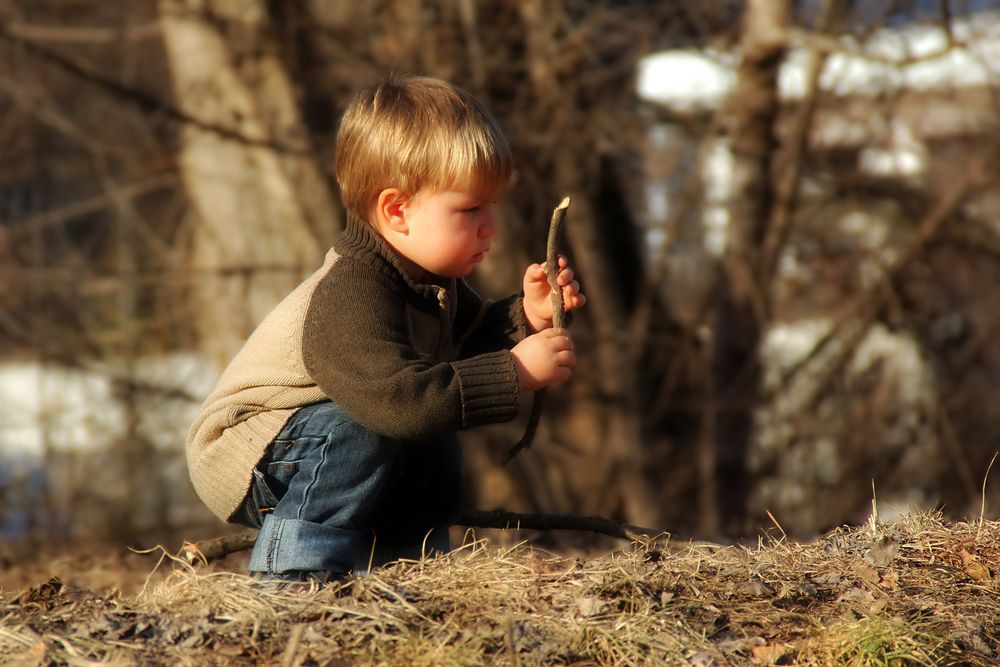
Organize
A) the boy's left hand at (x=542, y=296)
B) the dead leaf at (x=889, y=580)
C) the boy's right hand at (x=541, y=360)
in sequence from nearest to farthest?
the dead leaf at (x=889, y=580), the boy's right hand at (x=541, y=360), the boy's left hand at (x=542, y=296)

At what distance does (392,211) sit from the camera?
130 inches

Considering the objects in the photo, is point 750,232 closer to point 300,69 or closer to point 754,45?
point 754,45

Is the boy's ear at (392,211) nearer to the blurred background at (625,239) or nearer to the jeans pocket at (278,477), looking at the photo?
the jeans pocket at (278,477)

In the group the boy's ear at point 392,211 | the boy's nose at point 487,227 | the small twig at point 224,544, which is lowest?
the small twig at point 224,544

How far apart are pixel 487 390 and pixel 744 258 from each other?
5.13 meters

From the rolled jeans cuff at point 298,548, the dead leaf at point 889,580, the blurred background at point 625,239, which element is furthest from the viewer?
the blurred background at point 625,239

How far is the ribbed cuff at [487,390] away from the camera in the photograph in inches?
120

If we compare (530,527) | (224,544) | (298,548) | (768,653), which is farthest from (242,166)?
(768,653)

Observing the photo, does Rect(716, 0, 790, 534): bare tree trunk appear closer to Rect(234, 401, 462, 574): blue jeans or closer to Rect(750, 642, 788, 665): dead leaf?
Rect(234, 401, 462, 574): blue jeans

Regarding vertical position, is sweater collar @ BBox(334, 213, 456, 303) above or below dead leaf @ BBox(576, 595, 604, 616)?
above

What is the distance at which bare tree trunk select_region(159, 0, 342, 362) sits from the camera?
7.62 metres

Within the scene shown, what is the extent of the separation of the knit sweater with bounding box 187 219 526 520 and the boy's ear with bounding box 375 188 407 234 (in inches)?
2.1

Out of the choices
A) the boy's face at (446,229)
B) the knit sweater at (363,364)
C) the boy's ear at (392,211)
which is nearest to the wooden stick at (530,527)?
the knit sweater at (363,364)

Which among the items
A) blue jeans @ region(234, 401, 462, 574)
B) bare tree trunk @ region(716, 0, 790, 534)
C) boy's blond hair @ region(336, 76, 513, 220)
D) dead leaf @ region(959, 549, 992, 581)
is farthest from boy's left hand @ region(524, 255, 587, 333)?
bare tree trunk @ region(716, 0, 790, 534)
